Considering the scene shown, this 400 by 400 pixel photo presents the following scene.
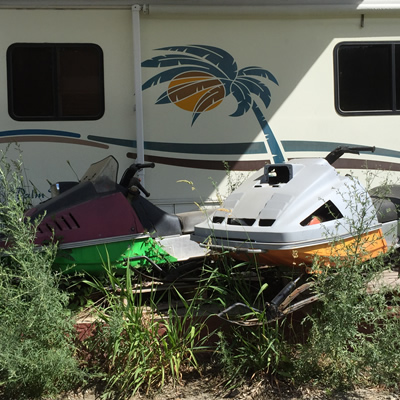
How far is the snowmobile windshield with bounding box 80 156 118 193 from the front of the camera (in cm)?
435

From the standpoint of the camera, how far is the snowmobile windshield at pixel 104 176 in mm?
4348

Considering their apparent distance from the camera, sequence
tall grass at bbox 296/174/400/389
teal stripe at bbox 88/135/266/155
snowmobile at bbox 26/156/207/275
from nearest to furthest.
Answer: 1. tall grass at bbox 296/174/400/389
2. snowmobile at bbox 26/156/207/275
3. teal stripe at bbox 88/135/266/155

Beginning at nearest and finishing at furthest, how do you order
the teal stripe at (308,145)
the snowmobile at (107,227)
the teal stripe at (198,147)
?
the snowmobile at (107,227) < the teal stripe at (198,147) < the teal stripe at (308,145)

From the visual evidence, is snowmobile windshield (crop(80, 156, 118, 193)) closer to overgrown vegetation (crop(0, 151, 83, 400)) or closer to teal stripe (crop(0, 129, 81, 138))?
overgrown vegetation (crop(0, 151, 83, 400))

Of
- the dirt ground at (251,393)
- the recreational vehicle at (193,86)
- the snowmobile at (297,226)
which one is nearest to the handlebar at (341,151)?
the snowmobile at (297,226)

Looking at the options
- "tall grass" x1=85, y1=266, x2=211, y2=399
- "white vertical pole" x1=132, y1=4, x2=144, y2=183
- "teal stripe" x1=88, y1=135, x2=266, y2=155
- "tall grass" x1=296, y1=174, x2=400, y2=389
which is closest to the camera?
"tall grass" x1=296, y1=174, x2=400, y2=389

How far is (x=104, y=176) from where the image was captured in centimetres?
440

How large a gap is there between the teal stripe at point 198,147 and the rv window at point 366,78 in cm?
97

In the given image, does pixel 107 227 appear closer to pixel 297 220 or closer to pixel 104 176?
pixel 104 176

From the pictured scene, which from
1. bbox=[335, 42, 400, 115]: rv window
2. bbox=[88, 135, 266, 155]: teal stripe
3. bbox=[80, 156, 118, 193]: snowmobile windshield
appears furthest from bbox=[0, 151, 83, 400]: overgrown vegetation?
bbox=[335, 42, 400, 115]: rv window

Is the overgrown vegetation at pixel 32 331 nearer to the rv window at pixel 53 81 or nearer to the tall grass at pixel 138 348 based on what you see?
the tall grass at pixel 138 348

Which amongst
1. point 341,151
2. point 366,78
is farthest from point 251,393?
point 366,78

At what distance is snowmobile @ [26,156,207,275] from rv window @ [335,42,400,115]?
7.85 feet

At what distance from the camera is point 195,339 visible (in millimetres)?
3951
